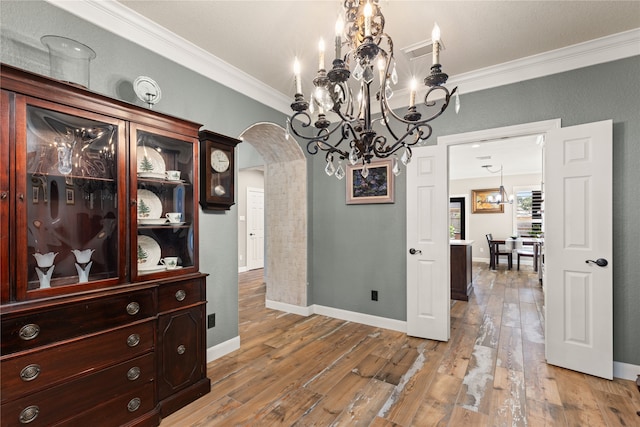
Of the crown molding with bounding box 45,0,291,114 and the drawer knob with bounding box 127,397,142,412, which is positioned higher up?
→ the crown molding with bounding box 45,0,291,114

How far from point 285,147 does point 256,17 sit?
1.85 metres

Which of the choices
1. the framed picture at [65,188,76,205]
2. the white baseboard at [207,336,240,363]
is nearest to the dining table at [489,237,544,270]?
the white baseboard at [207,336,240,363]

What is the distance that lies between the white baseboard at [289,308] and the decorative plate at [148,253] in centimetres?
232

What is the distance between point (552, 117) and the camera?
2.68 meters

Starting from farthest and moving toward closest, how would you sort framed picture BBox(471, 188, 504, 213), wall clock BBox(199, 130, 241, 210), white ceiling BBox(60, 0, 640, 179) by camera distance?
framed picture BBox(471, 188, 504, 213)
wall clock BBox(199, 130, 241, 210)
white ceiling BBox(60, 0, 640, 179)

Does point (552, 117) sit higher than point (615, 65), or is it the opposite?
point (615, 65)

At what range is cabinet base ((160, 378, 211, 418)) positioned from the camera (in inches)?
77.1

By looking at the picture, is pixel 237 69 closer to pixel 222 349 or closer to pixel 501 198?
pixel 222 349

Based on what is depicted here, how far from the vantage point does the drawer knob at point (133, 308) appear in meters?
1.77

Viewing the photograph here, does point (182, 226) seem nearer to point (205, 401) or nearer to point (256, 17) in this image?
point (205, 401)

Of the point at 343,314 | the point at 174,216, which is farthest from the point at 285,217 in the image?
the point at 174,216

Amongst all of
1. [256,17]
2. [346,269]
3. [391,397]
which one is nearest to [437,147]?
[346,269]

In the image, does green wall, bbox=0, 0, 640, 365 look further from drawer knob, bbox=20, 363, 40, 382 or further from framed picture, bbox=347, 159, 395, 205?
drawer knob, bbox=20, 363, 40, 382

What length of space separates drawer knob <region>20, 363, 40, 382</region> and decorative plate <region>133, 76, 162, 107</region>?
67.0 inches
